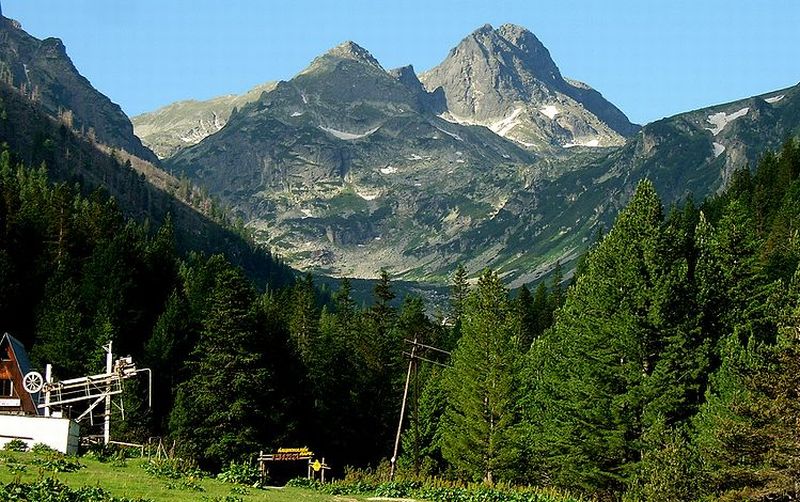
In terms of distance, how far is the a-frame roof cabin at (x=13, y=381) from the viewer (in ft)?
204

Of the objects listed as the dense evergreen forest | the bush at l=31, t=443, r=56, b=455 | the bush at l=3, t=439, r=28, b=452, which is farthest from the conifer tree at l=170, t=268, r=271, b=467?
the bush at l=3, t=439, r=28, b=452

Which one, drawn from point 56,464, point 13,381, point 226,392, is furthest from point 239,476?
point 226,392

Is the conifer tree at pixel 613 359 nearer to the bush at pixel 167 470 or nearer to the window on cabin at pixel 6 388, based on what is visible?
the bush at pixel 167 470

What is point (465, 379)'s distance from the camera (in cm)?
7531

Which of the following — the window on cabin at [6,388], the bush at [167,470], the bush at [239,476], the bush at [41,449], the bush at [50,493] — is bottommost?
the bush at [239,476]

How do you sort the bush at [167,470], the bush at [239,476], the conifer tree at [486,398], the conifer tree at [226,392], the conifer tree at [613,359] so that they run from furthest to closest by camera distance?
the conifer tree at [226,392] < the conifer tree at [486,398] < the conifer tree at [613,359] < the bush at [239,476] < the bush at [167,470]

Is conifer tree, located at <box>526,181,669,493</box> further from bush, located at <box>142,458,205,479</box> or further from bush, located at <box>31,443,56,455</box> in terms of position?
bush, located at <box>31,443,56,455</box>

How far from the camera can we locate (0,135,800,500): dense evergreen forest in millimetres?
49594

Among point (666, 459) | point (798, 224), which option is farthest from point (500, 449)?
point (798, 224)

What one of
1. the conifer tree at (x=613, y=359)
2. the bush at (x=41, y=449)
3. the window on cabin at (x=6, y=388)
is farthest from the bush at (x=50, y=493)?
the window on cabin at (x=6, y=388)

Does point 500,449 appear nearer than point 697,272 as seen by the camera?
No

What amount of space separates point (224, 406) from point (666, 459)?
133 feet

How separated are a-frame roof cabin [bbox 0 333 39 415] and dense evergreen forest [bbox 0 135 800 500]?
43.9ft

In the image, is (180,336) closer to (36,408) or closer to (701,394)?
(36,408)
